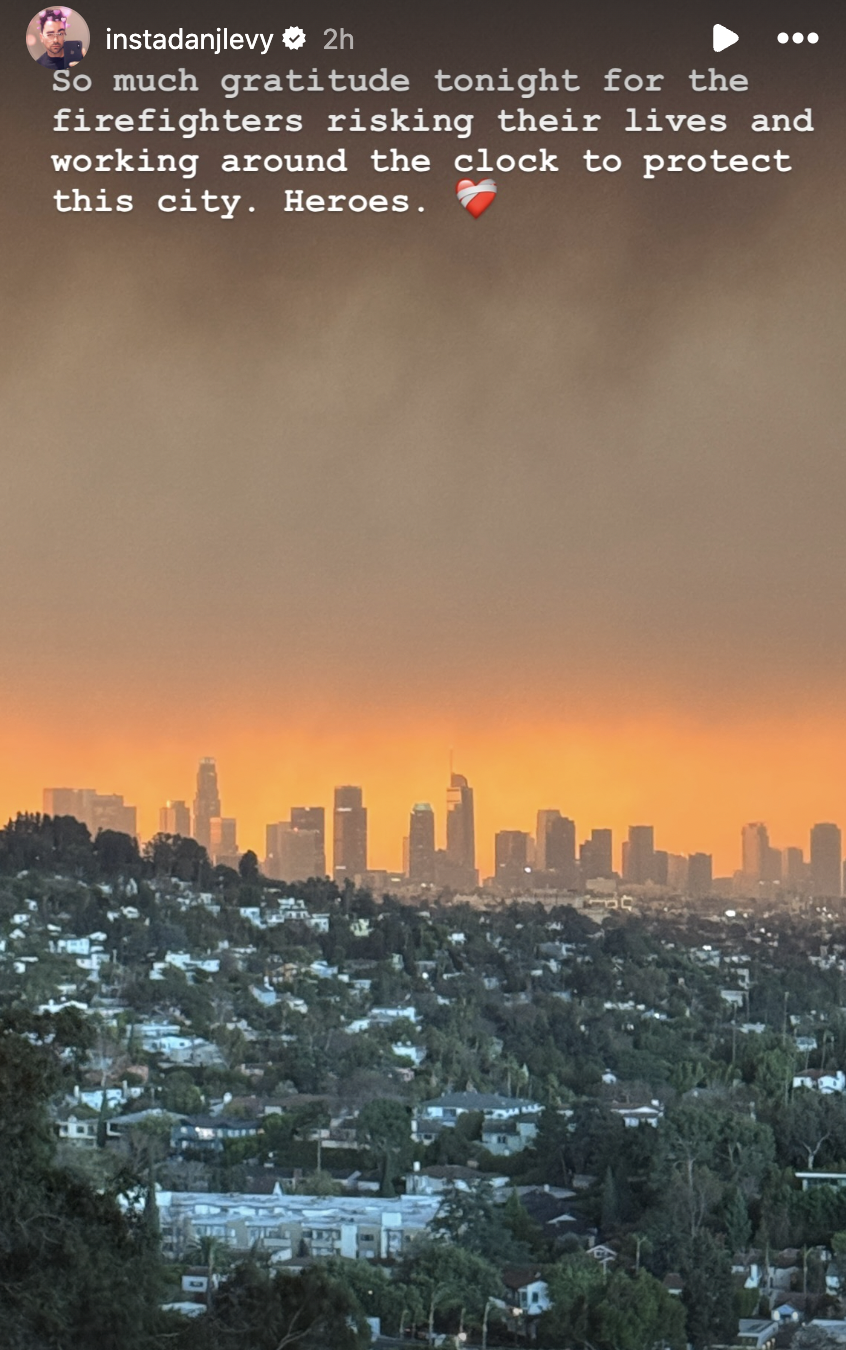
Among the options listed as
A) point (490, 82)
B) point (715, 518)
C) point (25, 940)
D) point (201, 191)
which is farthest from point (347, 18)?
point (25, 940)

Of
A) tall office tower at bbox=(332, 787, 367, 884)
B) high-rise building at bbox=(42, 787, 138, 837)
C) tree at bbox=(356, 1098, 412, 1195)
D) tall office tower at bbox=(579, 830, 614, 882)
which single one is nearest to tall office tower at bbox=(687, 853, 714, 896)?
tall office tower at bbox=(579, 830, 614, 882)

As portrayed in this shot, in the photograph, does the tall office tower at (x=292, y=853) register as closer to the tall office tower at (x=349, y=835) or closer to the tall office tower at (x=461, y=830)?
the tall office tower at (x=349, y=835)

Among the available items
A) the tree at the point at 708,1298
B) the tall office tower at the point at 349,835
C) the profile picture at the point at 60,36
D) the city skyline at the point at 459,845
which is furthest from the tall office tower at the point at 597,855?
the profile picture at the point at 60,36

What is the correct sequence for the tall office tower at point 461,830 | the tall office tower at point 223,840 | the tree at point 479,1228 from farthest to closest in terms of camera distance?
the tall office tower at point 223,840
the tall office tower at point 461,830
the tree at point 479,1228

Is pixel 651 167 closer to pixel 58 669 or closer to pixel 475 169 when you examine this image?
pixel 475 169

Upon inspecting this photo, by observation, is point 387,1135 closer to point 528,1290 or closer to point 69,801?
point 528,1290

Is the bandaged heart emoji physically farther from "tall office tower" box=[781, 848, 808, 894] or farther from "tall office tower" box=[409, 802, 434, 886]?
"tall office tower" box=[781, 848, 808, 894]
